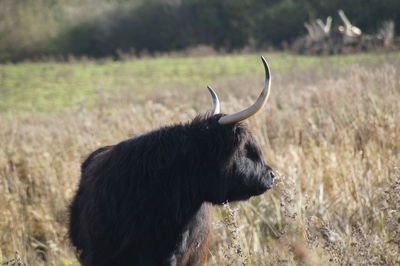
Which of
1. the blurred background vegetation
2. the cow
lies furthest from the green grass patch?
the cow

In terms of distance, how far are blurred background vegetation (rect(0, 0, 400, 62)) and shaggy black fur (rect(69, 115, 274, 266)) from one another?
35.0 meters

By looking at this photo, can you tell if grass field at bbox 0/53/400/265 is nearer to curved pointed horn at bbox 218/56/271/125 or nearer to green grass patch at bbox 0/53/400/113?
curved pointed horn at bbox 218/56/271/125

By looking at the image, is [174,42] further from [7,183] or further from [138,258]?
[138,258]

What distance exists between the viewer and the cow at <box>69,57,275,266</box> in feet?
14.3

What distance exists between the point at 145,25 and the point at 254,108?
44.4 metres

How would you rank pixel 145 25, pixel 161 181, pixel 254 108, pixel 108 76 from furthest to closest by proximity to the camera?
pixel 145 25
pixel 108 76
pixel 161 181
pixel 254 108

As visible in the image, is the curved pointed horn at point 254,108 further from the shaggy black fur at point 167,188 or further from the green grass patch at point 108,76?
the green grass patch at point 108,76

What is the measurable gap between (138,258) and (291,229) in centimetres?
216

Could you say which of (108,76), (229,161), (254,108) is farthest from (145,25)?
(254,108)

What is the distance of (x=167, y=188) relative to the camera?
4.44 meters

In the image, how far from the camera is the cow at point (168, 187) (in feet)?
14.3

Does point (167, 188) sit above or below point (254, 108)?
below

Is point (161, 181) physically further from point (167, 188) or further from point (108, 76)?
point (108, 76)

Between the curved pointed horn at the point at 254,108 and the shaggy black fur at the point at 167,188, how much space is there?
0.24 feet
